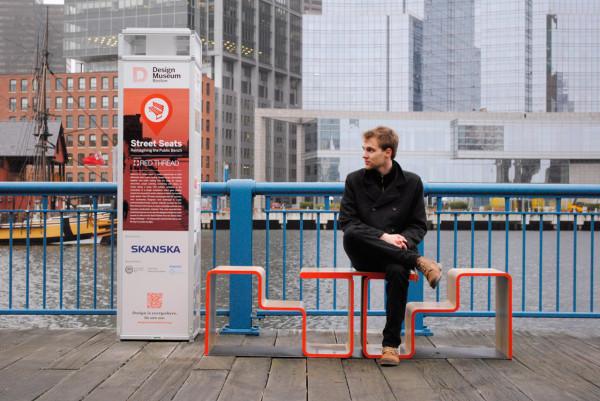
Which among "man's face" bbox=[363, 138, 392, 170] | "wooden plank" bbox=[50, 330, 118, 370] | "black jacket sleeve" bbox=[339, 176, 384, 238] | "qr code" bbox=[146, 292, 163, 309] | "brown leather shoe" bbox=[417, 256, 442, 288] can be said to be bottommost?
"wooden plank" bbox=[50, 330, 118, 370]

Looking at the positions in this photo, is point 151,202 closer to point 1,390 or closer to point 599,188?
point 1,390

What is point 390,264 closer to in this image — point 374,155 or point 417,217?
point 417,217

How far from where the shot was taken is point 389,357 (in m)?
4.95

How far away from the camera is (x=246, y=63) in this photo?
12538cm

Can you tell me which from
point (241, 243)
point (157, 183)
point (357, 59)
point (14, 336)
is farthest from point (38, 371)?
point (357, 59)

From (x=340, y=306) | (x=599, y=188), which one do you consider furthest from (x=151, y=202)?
(x=340, y=306)

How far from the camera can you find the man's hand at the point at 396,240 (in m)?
4.93

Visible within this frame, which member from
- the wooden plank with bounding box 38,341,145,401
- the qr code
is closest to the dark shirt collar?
the qr code

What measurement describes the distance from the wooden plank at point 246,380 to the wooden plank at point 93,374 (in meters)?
0.85

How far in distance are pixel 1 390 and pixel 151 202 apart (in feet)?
6.42

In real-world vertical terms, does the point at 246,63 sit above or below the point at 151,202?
above

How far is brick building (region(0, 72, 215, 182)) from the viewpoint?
10881 cm

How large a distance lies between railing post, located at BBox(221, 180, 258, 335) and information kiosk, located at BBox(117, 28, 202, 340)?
44 cm

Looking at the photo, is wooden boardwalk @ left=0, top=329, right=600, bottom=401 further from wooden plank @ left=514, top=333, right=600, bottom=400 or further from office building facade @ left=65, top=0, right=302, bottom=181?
office building facade @ left=65, top=0, right=302, bottom=181
